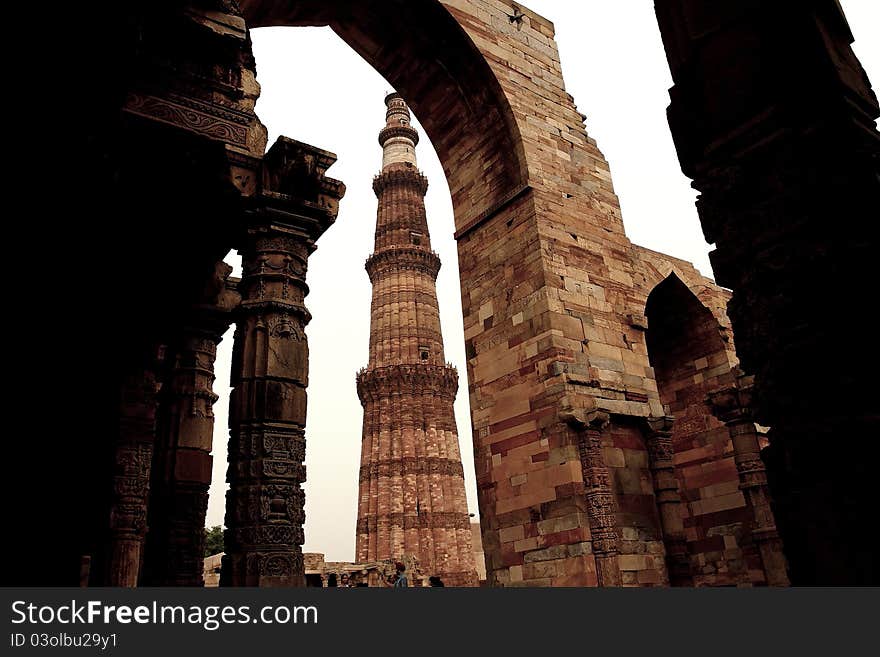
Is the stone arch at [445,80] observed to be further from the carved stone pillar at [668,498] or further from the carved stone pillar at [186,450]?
the carved stone pillar at [186,450]

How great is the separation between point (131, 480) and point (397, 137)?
2623 cm

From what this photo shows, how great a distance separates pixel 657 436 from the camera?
772 cm

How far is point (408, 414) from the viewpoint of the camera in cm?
2430

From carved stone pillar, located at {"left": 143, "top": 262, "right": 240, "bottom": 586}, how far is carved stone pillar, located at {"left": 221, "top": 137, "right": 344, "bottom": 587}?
5.82 feet

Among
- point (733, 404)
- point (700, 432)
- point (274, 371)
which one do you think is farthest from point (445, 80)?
point (700, 432)

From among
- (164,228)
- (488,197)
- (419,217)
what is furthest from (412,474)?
(164,228)

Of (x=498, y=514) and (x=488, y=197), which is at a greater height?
(x=488, y=197)

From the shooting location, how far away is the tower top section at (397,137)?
28984mm

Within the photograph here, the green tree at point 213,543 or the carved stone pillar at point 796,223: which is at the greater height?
the green tree at point 213,543

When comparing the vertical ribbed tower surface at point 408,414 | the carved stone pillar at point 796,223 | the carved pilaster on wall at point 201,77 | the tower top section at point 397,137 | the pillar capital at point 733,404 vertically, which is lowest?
the carved stone pillar at point 796,223

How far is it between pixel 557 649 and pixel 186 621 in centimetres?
88

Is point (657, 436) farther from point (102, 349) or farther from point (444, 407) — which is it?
point (444, 407)

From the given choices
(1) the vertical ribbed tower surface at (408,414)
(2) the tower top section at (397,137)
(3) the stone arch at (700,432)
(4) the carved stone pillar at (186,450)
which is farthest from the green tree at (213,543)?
(4) the carved stone pillar at (186,450)

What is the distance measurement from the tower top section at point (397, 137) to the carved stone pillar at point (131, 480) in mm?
24193
